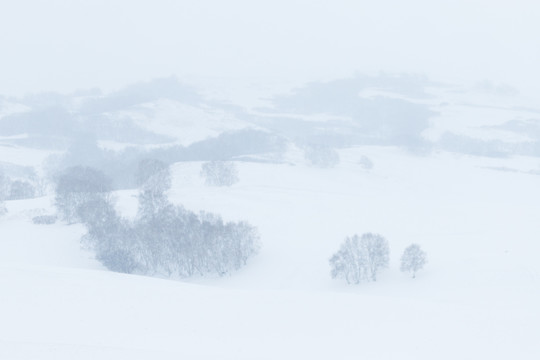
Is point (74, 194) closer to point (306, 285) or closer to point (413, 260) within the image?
point (306, 285)

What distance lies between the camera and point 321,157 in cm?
10356

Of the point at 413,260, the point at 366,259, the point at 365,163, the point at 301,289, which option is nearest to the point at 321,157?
the point at 365,163

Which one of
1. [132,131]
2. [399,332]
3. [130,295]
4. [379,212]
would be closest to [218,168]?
[379,212]

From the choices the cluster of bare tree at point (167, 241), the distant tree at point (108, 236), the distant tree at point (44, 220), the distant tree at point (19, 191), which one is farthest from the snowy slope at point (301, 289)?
the distant tree at point (19, 191)

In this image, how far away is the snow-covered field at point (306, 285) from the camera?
27453 millimetres

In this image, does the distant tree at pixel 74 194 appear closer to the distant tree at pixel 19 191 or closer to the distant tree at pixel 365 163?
the distant tree at pixel 19 191

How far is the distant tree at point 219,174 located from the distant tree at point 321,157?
23.4 metres

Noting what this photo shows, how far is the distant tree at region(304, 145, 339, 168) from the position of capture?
103625 mm

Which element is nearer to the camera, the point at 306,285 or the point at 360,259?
the point at 360,259

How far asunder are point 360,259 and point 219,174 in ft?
126

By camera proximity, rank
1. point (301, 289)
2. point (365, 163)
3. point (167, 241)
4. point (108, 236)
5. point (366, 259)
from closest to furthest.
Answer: point (301, 289), point (366, 259), point (108, 236), point (167, 241), point (365, 163)

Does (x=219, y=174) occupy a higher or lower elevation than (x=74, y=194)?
higher

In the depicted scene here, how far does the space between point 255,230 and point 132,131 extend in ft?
323

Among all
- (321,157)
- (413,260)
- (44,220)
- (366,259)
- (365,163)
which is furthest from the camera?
(365,163)
